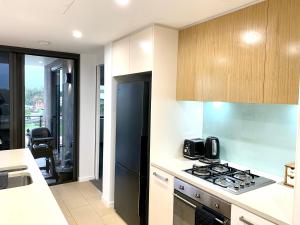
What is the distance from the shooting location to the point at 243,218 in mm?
1494

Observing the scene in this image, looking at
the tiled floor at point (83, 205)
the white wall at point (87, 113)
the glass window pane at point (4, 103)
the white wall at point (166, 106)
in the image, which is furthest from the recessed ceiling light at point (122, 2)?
the glass window pane at point (4, 103)

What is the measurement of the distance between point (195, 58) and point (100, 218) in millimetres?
2297

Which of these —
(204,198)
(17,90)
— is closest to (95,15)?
(204,198)

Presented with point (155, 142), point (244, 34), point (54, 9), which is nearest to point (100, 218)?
point (155, 142)

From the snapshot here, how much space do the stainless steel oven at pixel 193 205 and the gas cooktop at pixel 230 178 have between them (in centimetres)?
13

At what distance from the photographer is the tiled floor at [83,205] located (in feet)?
9.58

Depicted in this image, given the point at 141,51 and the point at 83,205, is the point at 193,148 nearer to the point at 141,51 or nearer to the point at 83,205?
the point at 141,51

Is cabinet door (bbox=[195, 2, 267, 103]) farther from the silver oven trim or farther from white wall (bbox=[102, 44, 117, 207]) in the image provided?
white wall (bbox=[102, 44, 117, 207])

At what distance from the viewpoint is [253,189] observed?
1.73 m

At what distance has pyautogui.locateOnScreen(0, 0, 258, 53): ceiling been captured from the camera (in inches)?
72.1

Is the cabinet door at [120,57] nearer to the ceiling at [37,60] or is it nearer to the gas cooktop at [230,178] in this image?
the gas cooktop at [230,178]

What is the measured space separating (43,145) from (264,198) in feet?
12.0

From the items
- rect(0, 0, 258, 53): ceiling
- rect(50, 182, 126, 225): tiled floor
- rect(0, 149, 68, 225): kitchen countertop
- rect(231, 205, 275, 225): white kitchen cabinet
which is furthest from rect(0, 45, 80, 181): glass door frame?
rect(231, 205, 275, 225): white kitchen cabinet

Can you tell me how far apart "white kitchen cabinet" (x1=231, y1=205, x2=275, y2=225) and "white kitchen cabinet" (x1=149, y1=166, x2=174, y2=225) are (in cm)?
67
